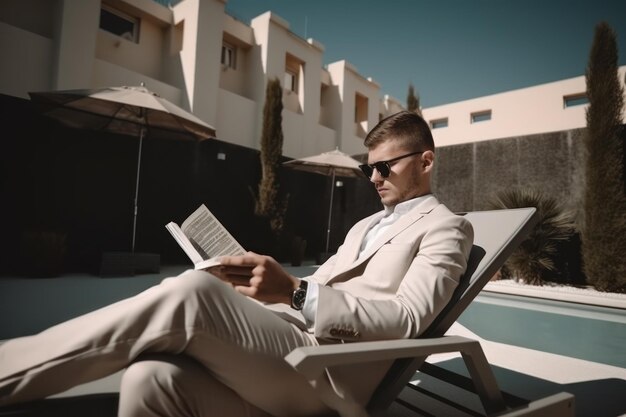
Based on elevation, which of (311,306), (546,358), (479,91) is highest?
(479,91)

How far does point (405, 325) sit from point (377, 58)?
11286 millimetres

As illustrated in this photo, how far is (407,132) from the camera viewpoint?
6.24ft

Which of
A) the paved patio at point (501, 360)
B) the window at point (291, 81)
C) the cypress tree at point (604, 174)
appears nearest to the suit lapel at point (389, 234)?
the paved patio at point (501, 360)

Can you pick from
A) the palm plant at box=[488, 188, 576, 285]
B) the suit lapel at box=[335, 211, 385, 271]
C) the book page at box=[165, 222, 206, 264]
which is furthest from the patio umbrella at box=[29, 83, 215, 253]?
the palm plant at box=[488, 188, 576, 285]

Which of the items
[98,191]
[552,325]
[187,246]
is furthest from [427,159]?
[98,191]

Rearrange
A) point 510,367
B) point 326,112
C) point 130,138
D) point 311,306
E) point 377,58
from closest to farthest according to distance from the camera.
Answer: point 311,306 < point 510,367 < point 130,138 < point 377,58 < point 326,112

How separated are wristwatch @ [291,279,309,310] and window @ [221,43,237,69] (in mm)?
12983

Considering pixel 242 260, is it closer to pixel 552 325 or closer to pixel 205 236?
pixel 205 236

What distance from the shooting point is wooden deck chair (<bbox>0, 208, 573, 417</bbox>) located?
3.28 ft

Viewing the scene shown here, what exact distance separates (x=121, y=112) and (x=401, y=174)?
17.3 feet

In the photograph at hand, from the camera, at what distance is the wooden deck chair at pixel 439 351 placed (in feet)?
3.28

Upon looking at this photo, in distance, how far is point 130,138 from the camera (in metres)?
6.80

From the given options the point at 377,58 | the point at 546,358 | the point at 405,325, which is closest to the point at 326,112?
the point at 377,58

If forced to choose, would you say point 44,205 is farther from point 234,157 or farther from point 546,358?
point 546,358
